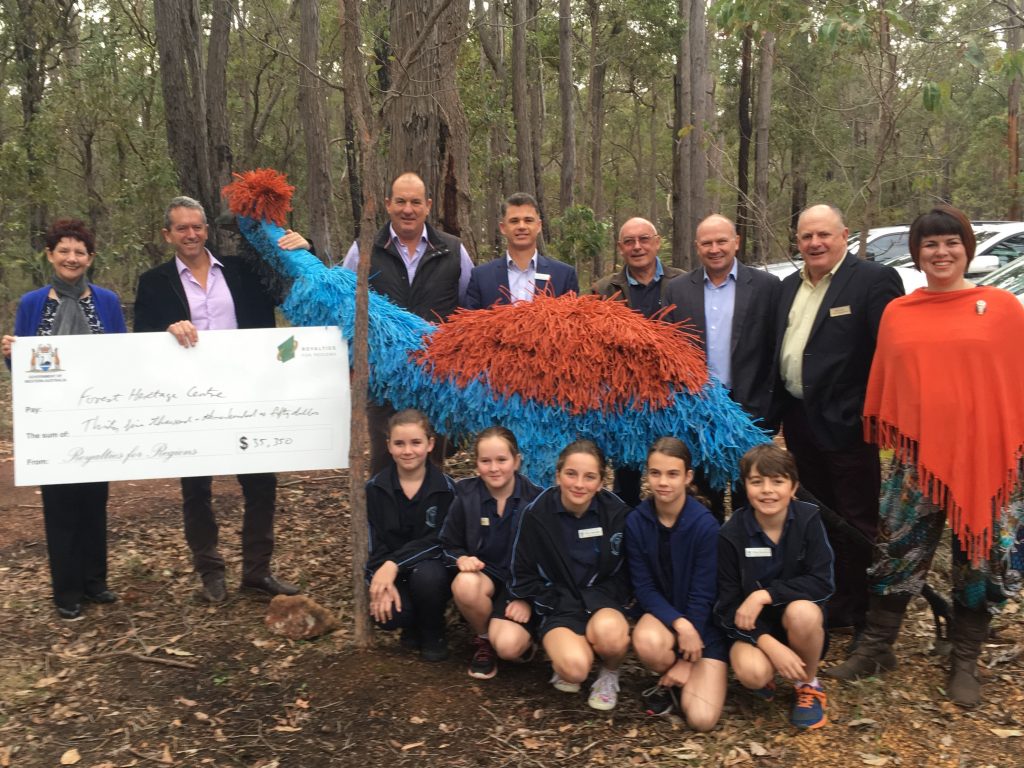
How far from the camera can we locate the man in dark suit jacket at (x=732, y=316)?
3.61m

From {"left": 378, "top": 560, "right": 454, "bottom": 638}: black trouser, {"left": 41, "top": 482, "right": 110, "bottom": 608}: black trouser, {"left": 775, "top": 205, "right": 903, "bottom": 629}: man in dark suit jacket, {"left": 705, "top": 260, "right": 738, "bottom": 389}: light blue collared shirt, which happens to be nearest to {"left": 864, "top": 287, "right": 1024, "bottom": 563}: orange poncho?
{"left": 775, "top": 205, "right": 903, "bottom": 629}: man in dark suit jacket

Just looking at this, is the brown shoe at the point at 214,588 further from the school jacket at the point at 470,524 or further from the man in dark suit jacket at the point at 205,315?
the school jacket at the point at 470,524

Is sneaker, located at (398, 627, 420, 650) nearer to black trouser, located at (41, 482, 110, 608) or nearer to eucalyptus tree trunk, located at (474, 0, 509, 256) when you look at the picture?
black trouser, located at (41, 482, 110, 608)

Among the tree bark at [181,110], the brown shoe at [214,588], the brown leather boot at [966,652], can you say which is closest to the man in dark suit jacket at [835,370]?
the brown leather boot at [966,652]

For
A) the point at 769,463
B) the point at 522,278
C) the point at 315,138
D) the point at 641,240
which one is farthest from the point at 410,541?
the point at 315,138

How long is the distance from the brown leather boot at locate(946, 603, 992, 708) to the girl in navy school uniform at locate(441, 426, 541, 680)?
160cm

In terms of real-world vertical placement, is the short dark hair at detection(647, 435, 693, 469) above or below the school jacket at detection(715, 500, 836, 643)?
above

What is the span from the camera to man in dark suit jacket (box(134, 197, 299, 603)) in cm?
365

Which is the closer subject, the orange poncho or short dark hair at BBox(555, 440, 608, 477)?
the orange poncho

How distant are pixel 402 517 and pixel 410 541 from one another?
0.10 meters

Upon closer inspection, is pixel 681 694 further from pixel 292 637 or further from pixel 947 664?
pixel 292 637

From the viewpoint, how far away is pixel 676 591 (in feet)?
10.3

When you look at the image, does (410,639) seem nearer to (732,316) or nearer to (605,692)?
(605,692)

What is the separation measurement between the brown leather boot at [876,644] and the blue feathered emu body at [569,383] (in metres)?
0.76
